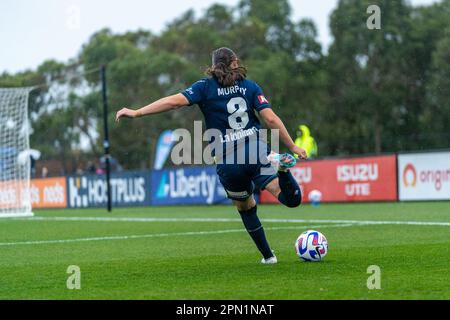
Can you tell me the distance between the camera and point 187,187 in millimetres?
29703

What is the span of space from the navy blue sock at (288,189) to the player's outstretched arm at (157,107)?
1186 mm

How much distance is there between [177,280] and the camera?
7.38 m

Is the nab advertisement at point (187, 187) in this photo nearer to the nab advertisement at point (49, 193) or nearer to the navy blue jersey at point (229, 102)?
the nab advertisement at point (49, 193)

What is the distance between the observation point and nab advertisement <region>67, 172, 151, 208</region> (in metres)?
32.1

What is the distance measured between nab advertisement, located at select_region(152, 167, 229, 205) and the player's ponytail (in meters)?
19.1

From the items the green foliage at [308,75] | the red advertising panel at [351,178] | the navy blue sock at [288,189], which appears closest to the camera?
the navy blue sock at [288,189]

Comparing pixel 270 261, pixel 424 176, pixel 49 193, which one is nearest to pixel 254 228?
pixel 270 261

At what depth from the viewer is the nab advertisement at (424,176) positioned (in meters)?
22.0

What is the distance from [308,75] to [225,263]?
47384 millimetres

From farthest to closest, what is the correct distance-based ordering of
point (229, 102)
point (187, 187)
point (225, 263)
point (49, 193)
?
point (49, 193) → point (187, 187) → point (225, 263) → point (229, 102)

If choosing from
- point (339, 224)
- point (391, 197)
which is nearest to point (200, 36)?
point (391, 197)

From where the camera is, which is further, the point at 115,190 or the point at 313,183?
the point at 115,190

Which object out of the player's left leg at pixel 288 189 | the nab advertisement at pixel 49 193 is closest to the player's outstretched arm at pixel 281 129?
the player's left leg at pixel 288 189

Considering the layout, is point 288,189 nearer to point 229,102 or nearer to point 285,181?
point 285,181
